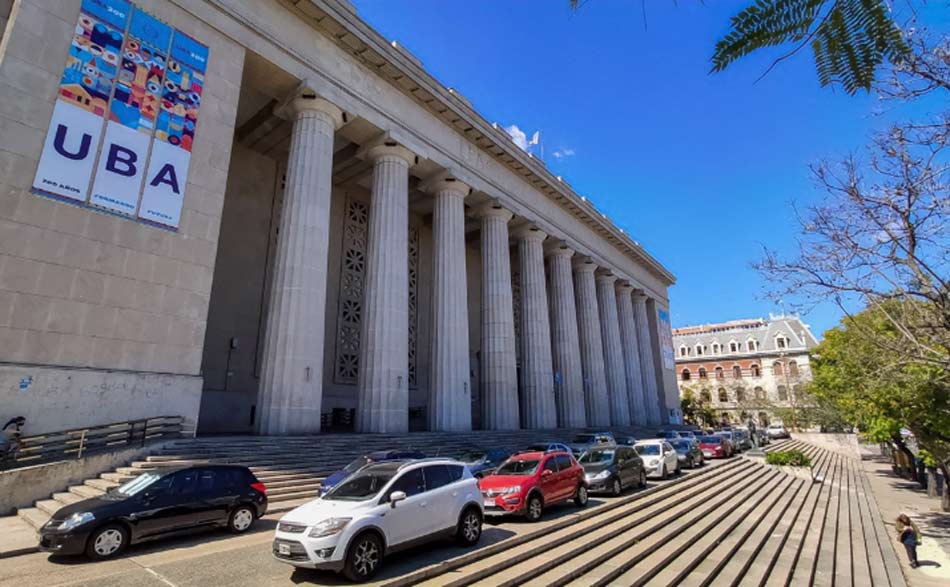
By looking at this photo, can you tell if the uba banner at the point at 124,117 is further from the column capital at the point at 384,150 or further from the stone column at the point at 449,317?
the stone column at the point at 449,317

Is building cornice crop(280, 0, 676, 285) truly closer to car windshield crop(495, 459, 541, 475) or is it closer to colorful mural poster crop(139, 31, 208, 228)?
colorful mural poster crop(139, 31, 208, 228)

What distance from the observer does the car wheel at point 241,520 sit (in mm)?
9953

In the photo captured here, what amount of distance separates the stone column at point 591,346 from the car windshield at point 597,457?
977 inches

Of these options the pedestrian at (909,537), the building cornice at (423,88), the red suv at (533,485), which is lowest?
the pedestrian at (909,537)

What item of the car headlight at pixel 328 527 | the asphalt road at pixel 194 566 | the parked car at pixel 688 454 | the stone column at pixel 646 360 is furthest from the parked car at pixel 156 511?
the stone column at pixel 646 360

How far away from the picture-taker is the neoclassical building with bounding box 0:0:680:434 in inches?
570

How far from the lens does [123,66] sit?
1658cm

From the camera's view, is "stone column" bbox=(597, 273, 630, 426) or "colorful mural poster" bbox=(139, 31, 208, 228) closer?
"colorful mural poster" bbox=(139, 31, 208, 228)

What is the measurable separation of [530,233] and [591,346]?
1203cm

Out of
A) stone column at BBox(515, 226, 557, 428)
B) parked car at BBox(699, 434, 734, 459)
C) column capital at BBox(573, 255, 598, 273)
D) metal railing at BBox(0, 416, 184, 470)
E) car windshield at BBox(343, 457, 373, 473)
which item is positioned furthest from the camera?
column capital at BBox(573, 255, 598, 273)

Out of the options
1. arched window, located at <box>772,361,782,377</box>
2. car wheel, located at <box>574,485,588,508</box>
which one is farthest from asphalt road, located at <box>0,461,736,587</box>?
arched window, located at <box>772,361,782,377</box>

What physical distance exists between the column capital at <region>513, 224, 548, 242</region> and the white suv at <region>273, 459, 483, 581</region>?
29470mm

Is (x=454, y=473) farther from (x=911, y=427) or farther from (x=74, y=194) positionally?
(x=911, y=427)

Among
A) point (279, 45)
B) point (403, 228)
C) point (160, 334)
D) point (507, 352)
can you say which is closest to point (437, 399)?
point (507, 352)
